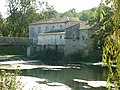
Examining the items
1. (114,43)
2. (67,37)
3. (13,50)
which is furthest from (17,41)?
(114,43)

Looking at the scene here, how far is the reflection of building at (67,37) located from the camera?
5941 centimetres

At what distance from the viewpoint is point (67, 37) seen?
194 feet

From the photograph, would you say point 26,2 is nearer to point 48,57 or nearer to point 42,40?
point 42,40

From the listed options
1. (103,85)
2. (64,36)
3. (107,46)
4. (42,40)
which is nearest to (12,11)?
(42,40)

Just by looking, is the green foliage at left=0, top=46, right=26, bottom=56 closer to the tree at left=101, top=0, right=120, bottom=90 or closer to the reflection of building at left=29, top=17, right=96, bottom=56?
the reflection of building at left=29, top=17, right=96, bottom=56

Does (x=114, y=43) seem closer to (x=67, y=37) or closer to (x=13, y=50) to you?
(x=67, y=37)

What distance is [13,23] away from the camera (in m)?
78.4

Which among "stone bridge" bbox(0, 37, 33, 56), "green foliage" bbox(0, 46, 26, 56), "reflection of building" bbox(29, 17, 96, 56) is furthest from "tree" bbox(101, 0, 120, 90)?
"green foliage" bbox(0, 46, 26, 56)

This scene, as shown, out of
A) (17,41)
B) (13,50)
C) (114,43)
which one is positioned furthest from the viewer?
(13,50)

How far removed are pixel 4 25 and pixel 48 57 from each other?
25.1m

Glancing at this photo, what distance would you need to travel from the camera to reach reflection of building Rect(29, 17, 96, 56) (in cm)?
5941

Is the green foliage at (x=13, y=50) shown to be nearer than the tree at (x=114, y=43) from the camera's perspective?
No

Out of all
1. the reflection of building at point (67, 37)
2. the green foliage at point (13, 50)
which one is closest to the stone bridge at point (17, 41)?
the reflection of building at point (67, 37)

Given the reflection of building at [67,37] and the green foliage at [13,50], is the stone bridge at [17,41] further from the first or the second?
the green foliage at [13,50]
